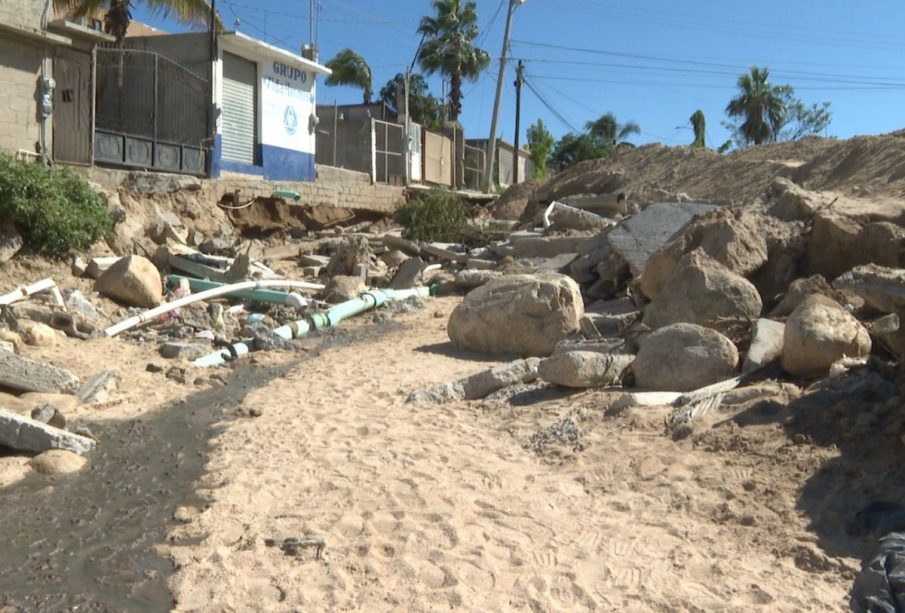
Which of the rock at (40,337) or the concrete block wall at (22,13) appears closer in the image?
the rock at (40,337)

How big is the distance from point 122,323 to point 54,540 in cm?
536

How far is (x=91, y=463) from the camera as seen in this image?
606 cm

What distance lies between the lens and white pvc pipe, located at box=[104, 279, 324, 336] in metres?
9.84

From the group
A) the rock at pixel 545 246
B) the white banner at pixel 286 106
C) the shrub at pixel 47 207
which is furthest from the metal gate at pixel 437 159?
the shrub at pixel 47 207

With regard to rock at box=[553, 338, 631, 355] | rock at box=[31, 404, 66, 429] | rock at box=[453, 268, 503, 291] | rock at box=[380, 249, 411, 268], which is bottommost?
rock at box=[31, 404, 66, 429]

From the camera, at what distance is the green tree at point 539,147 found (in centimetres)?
3947

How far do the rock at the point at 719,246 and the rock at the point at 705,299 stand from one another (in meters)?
0.44

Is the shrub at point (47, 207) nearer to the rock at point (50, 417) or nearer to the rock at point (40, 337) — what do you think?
the rock at point (40, 337)

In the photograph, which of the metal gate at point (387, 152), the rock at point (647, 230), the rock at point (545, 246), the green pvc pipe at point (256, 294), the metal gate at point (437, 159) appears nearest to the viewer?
the rock at point (647, 230)

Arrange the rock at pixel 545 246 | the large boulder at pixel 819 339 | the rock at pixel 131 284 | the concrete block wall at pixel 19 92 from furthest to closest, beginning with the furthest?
the rock at pixel 545 246, the concrete block wall at pixel 19 92, the rock at pixel 131 284, the large boulder at pixel 819 339

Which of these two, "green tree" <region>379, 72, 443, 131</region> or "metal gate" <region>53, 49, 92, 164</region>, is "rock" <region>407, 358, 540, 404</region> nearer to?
"metal gate" <region>53, 49, 92, 164</region>

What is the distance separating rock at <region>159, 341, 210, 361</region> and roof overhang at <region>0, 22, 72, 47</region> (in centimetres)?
631

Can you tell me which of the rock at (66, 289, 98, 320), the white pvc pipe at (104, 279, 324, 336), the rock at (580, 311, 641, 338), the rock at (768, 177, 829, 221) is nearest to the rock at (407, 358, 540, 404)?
the rock at (580, 311, 641, 338)

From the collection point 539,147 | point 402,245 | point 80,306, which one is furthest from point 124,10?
point 539,147
